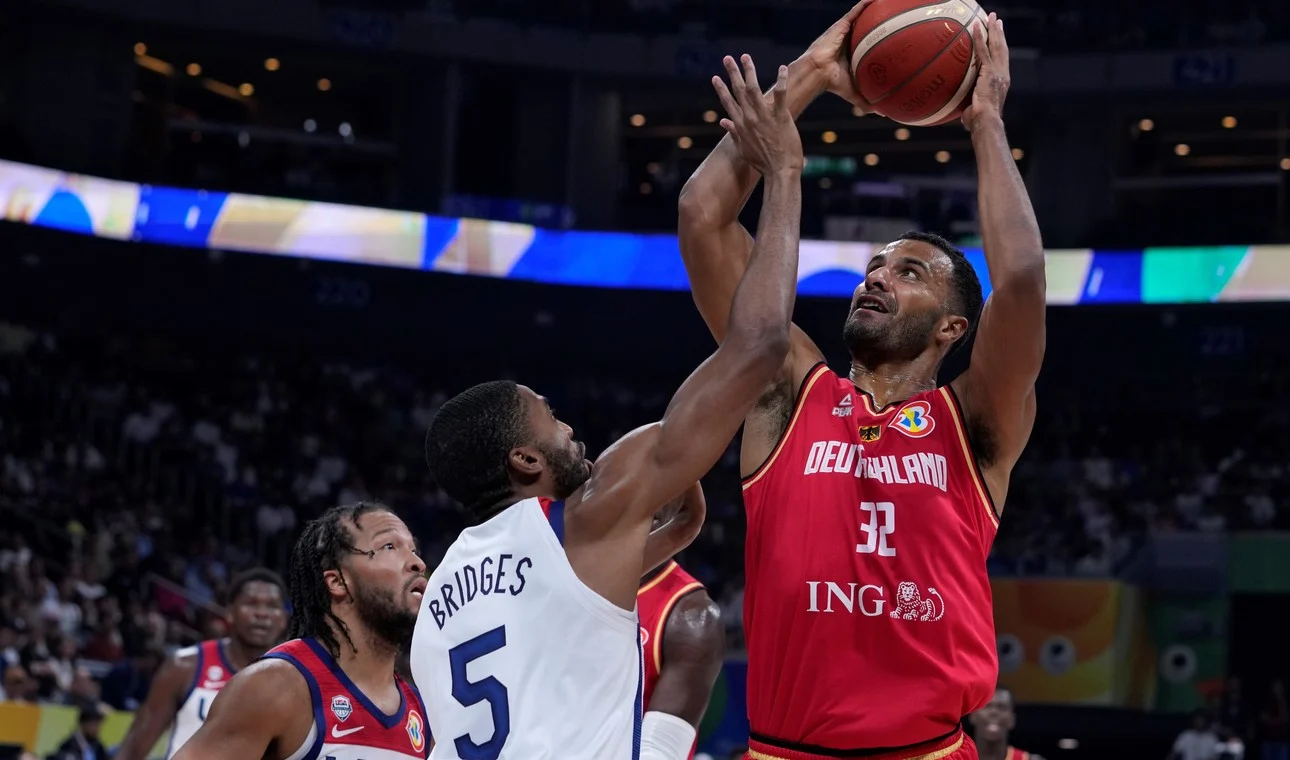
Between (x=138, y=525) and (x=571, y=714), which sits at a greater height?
(x=138, y=525)

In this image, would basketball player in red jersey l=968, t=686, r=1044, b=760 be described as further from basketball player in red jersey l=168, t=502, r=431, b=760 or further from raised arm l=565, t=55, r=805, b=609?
raised arm l=565, t=55, r=805, b=609

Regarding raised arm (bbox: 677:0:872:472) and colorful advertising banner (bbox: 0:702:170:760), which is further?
colorful advertising banner (bbox: 0:702:170:760)

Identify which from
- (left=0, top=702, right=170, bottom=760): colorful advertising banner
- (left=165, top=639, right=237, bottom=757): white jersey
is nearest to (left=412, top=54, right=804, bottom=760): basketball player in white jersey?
(left=165, top=639, right=237, bottom=757): white jersey

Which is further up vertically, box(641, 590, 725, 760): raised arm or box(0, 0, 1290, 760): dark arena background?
box(0, 0, 1290, 760): dark arena background

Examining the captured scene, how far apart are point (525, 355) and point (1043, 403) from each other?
8.08m

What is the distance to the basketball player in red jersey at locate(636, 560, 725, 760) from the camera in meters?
4.89

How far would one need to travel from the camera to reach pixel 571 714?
11.7 ft

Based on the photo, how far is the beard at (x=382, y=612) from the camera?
15.6ft

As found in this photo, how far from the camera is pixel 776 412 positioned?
163 inches

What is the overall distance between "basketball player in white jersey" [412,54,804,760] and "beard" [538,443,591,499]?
7 cm

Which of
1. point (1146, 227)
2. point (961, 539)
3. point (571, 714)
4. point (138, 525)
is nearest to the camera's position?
point (571, 714)

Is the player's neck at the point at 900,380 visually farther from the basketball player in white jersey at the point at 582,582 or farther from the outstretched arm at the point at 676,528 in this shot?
the basketball player in white jersey at the point at 582,582

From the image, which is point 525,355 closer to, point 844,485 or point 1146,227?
point 1146,227

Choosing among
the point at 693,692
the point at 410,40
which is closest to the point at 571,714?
the point at 693,692
